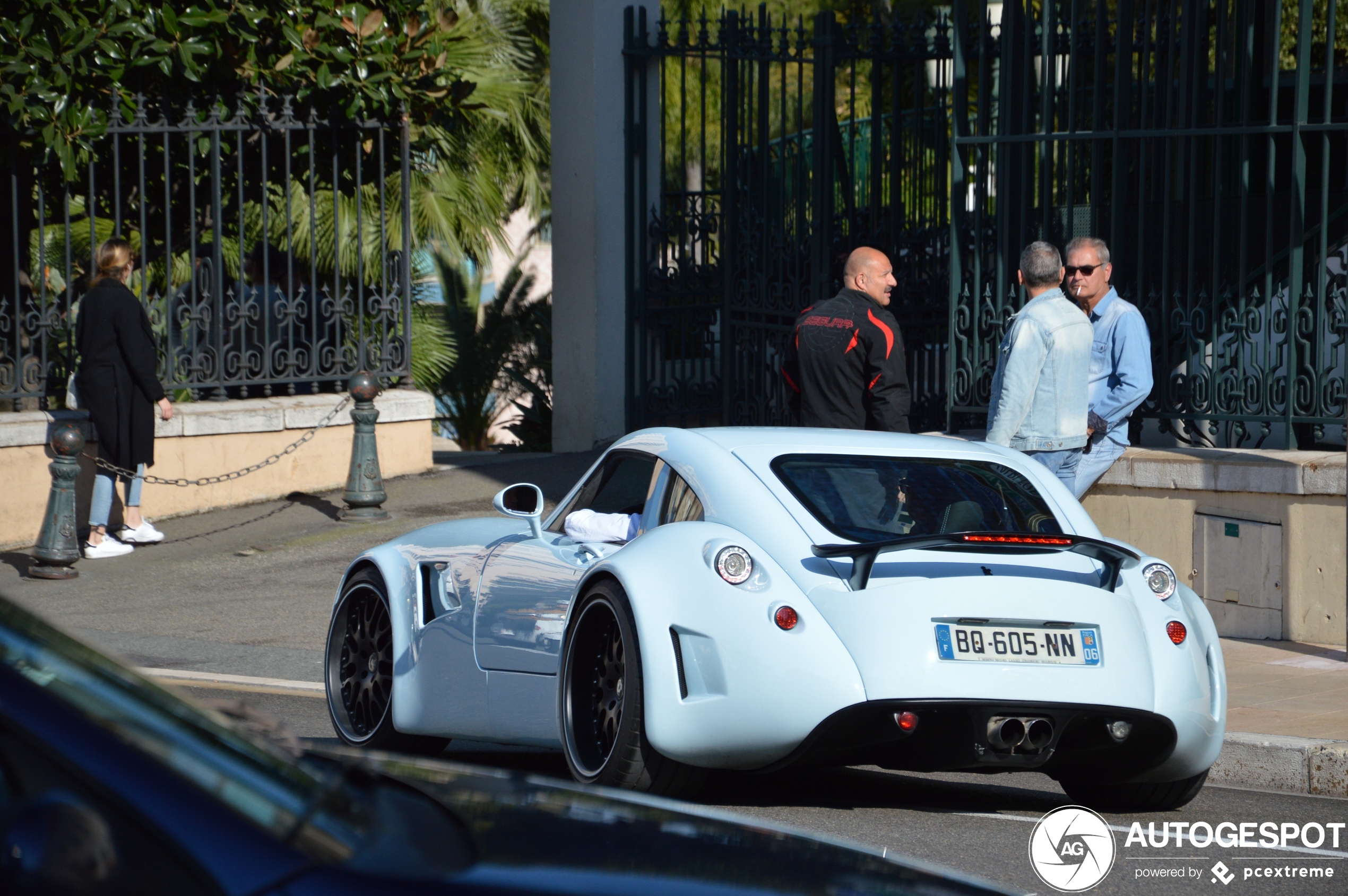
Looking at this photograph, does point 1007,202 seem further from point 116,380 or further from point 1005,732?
point 116,380

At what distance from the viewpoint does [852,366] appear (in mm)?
8734

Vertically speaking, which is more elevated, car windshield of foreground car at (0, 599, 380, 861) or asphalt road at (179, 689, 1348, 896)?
car windshield of foreground car at (0, 599, 380, 861)

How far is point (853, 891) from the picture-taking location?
2264 millimetres

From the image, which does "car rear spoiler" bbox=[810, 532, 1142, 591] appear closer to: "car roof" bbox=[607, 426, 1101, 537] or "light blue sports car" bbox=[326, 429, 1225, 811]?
"light blue sports car" bbox=[326, 429, 1225, 811]

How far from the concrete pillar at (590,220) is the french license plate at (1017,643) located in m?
9.74

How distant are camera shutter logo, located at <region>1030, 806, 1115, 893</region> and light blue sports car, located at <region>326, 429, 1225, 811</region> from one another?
0.47 ft

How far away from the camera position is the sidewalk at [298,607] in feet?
21.2

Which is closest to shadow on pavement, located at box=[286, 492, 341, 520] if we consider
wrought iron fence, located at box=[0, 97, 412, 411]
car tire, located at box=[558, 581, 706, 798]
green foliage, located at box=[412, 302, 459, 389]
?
wrought iron fence, located at box=[0, 97, 412, 411]

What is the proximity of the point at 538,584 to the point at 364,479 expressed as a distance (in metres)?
6.83

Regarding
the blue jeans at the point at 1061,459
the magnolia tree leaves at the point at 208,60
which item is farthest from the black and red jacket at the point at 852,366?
the magnolia tree leaves at the point at 208,60

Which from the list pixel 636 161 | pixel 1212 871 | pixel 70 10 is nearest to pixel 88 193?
pixel 70 10

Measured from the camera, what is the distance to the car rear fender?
488 centimetres

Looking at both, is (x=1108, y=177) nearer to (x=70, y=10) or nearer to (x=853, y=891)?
(x=70, y=10)

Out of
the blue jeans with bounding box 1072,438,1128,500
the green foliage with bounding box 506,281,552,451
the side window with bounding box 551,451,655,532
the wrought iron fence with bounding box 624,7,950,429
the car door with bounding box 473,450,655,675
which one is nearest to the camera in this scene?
the car door with bounding box 473,450,655,675
